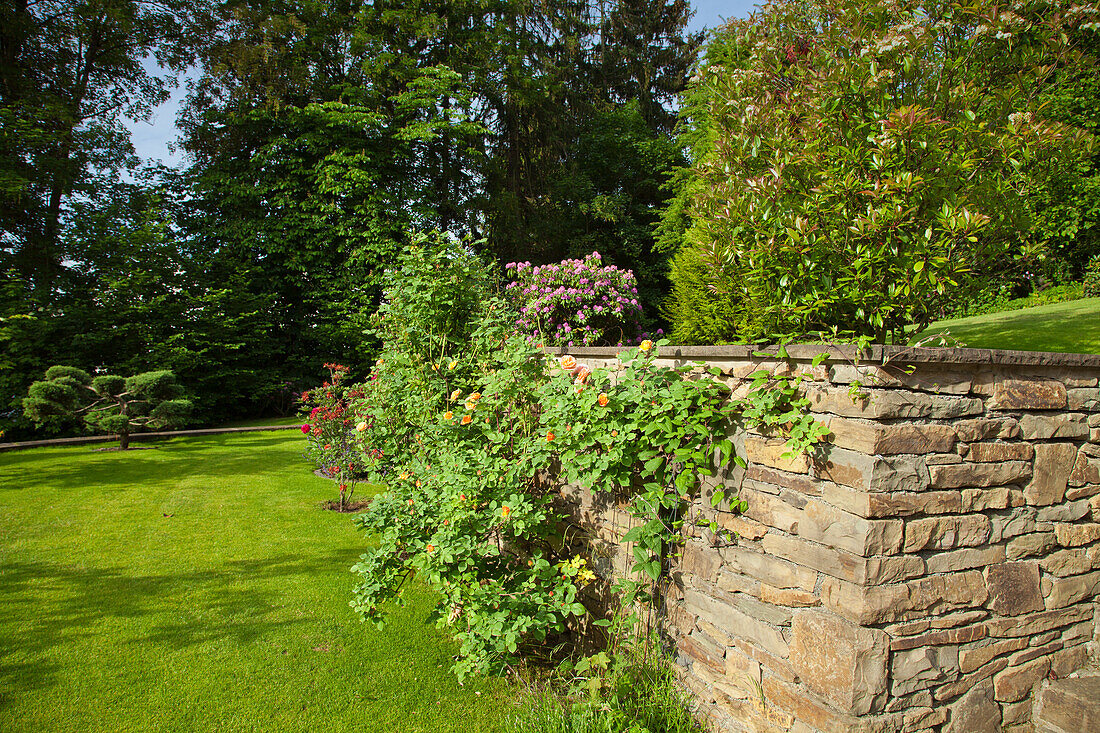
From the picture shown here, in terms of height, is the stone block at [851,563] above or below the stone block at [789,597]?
above

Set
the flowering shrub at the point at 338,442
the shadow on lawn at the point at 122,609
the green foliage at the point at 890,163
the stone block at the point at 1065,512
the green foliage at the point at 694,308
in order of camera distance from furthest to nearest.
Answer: the green foliage at the point at 694,308 < the flowering shrub at the point at 338,442 < the shadow on lawn at the point at 122,609 < the green foliage at the point at 890,163 < the stone block at the point at 1065,512

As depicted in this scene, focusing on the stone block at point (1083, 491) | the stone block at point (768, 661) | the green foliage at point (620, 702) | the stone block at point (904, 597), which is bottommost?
the green foliage at point (620, 702)

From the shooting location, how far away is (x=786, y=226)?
3.12 meters

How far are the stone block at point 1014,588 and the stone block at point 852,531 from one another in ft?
1.89

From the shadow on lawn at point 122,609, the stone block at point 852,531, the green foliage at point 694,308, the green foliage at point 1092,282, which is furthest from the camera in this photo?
the green foliage at point 1092,282

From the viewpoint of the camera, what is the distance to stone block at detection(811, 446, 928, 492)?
72.0 inches

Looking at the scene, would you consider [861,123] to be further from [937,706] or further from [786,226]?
[937,706]

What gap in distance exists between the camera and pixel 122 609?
3422mm

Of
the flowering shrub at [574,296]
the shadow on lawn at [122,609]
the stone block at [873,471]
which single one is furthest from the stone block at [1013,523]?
the flowering shrub at [574,296]

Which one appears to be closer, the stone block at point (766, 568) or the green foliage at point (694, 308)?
the stone block at point (766, 568)

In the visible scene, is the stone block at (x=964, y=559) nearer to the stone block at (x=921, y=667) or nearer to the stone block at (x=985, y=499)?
the stone block at (x=985, y=499)

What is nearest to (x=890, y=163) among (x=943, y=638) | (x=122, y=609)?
(x=943, y=638)

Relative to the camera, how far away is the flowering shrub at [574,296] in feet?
22.8

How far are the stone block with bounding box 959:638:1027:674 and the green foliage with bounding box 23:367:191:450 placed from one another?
9.24 m
